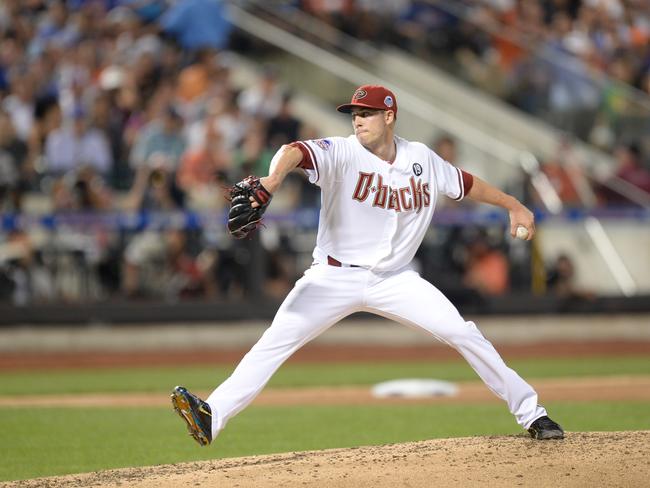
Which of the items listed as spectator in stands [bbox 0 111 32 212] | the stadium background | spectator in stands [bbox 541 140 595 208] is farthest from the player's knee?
spectator in stands [bbox 541 140 595 208]

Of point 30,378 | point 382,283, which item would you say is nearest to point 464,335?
point 382,283

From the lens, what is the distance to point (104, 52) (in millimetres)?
16984

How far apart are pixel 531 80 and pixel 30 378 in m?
9.15

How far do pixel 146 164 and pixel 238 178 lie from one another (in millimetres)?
1256

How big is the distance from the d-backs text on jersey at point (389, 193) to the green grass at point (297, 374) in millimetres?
5919

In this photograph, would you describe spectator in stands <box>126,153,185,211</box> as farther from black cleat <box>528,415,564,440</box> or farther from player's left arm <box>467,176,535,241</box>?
black cleat <box>528,415,564,440</box>

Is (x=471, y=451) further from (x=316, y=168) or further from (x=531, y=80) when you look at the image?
(x=531, y=80)

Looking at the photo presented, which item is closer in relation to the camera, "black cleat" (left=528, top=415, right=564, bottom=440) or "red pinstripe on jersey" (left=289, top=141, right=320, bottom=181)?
"red pinstripe on jersey" (left=289, top=141, right=320, bottom=181)

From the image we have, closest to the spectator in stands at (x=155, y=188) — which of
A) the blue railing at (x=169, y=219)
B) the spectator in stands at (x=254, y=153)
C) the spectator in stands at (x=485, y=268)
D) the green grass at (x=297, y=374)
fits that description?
the blue railing at (x=169, y=219)

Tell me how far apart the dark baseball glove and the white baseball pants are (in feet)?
2.66

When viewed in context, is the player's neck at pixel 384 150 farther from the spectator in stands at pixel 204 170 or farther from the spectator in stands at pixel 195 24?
the spectator in stands at pixel 195 24

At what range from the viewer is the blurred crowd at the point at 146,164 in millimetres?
15008

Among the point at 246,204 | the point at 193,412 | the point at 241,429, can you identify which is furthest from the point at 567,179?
the point at 246,204

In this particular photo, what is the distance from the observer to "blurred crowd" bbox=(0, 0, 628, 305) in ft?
49.2
